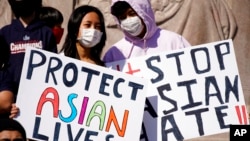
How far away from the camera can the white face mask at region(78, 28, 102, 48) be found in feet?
25.9

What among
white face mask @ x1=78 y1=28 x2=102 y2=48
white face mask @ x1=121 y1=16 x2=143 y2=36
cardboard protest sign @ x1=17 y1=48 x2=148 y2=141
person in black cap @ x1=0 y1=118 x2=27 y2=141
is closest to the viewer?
person in black cap @ x1=0 y1=118 x2=27 y2=141

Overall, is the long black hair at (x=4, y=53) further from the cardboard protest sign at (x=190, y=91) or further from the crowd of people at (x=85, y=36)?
the cardboard protest sign at (x=190, y=91)

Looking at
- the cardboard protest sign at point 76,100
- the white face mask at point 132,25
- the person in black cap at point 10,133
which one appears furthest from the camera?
the white face mask at point 132,25

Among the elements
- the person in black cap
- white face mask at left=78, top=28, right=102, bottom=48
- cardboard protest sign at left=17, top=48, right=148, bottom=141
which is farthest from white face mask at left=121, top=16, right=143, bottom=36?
the person in black cap

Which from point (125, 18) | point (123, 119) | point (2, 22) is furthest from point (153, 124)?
point (2, 22)

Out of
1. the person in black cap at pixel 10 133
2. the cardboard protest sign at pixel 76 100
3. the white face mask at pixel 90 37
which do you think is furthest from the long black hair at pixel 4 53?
the person in black cap at pixel 10 133

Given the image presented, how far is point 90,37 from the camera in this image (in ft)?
25.9

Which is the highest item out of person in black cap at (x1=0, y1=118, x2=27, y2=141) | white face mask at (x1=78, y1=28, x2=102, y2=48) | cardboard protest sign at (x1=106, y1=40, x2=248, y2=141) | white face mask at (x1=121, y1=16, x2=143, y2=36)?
white face mask at (x1=121, y1=16, x2=143, y2=36)

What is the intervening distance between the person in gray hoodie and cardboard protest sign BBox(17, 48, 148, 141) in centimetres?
37

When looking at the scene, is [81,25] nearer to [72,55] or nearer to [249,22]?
[72,55]

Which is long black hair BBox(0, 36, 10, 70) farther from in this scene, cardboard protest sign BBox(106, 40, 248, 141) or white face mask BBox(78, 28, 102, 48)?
cardboard protest sign BBox(106, 40, 248, 141)

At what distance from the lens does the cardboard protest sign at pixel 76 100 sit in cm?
775

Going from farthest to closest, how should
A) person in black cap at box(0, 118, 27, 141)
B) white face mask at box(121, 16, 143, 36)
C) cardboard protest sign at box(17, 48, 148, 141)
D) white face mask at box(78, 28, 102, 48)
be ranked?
white face mask at box(121, 16, 143, 36) < white face mask at box(78, 28, 102, 48) < cardboard protest sign at box(17, 48, 148, 141) < person in black cap at box(0, 118, 27, 141)

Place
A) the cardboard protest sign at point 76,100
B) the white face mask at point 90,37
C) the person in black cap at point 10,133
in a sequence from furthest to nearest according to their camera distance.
Answer: 1. the white face mask at point 90,37
2. the cardboard protest sign at point 76,100
3. the person in black cap at point 10,133
